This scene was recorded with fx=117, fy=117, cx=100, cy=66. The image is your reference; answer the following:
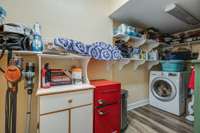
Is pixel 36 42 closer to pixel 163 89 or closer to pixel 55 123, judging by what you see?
pixel 55 123

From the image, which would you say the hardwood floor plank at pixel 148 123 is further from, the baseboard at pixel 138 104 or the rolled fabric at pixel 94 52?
the rolled fabric at pixel 94 52

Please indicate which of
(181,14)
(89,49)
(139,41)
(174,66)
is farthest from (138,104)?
(181,14)

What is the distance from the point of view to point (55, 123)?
125 centimetres

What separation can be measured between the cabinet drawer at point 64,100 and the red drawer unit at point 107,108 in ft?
0.43

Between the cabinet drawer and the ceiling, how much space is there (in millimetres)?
1515

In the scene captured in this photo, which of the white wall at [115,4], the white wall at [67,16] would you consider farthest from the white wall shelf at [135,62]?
the white wall at [115,4]

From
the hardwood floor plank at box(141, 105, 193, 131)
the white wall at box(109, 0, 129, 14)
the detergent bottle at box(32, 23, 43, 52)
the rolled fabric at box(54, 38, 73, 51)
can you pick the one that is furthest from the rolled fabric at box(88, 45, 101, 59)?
the hardwood floor plank at box(141, 105, 193, 131)

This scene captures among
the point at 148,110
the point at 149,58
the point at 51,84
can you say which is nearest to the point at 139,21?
the point at 149,58

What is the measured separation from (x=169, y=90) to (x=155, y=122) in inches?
33.1

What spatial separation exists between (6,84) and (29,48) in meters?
0.53

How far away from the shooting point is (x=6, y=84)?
4.55 feet

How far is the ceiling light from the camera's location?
1823 millimetres

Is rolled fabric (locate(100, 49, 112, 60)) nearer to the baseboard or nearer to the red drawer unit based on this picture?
the red drawer unit

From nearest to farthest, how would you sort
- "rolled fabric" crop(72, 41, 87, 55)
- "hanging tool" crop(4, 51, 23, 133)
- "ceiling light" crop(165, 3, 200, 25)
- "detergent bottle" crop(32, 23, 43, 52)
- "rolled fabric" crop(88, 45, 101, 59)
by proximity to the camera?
"hanging tool" crop(4, 51, 23, 133)
"detergent bottle" crop(32, 23, 43, 52)
"rolled fabric" crop(72, 41, 87, 55)
"rolled fabric" crop(88, 45, 101, 59)
"ceiling light" crop(165, 3, 200, 25)
